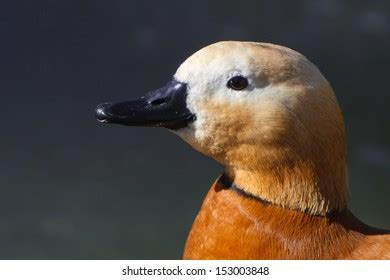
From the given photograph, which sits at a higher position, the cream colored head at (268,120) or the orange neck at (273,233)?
the cream colored head at (268,120)

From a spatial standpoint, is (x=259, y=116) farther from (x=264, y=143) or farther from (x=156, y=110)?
(x=156, y=110)

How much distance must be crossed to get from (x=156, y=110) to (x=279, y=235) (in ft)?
1.02

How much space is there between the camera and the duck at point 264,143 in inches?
49.3

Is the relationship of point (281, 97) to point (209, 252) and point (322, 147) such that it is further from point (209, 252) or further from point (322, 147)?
point (209, 252)

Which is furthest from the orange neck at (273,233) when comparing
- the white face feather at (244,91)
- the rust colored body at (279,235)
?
the white face feather at (244,91)

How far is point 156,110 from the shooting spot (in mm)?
1284

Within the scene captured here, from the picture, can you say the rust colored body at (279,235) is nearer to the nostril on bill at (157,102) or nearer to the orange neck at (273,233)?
the orange neck at (273,233)

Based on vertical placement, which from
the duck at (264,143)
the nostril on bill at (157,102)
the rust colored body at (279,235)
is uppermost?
the nostril on bill at (157,102)

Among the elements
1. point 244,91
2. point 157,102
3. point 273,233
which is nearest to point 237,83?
point 244,91

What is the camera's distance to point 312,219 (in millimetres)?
1317

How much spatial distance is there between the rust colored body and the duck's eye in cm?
20

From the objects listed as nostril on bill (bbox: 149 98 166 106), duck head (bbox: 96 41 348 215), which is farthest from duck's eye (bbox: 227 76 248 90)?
→ nostril on bill (bbox: 149 98 166 106)

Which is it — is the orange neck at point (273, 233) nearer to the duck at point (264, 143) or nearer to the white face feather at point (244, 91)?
the duck at point (264, 143)

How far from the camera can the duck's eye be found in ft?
4.08
